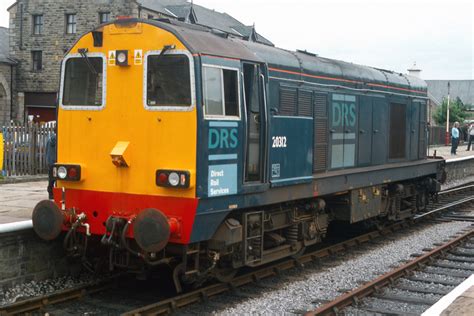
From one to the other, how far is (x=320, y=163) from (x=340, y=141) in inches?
37.7

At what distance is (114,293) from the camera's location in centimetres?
819

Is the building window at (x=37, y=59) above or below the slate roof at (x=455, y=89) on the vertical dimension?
below

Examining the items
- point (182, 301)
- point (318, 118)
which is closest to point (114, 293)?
point (182, 301)

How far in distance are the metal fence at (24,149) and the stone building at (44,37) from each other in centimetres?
2757

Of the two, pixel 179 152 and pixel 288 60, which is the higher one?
pixel 288 60

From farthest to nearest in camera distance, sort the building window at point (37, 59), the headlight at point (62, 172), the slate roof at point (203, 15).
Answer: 1. the building window at point (37, 59)
2. the slate roof at point (203, 15)
3. the headlight at point (62, 172)

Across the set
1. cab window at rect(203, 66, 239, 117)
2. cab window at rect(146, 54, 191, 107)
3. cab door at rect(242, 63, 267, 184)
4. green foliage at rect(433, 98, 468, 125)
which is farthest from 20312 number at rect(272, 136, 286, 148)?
green foliage at rect(433, 98, 468, 125)

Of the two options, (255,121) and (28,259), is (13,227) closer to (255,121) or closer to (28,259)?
(28,259)

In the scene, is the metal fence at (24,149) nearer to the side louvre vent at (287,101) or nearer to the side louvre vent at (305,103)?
the side louvre vent at (305,103)

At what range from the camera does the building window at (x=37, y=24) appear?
4556cm

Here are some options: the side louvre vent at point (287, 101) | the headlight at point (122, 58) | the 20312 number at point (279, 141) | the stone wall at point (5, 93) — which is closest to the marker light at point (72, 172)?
the headlight at point (122, 58)

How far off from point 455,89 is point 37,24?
7786 centimetres

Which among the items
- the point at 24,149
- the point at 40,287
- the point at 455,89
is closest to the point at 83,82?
the point at 40,287

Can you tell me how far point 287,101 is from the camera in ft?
29.2
